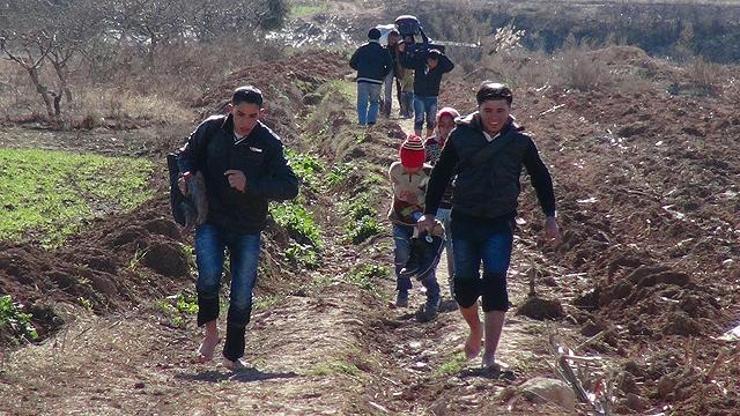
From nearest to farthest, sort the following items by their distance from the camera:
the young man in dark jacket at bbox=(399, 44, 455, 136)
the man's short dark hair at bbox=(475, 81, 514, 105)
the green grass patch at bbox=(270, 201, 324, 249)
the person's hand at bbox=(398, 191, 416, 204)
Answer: the man's short dark hair at bbox=(475, 81, 514, 105), the person's hand at bbox=(398, 191, 416, 204), the green grass patch at bbox=(270, 201, 324, 249), the young man in dark jacket at bbox=(399, 44, 455, 136)

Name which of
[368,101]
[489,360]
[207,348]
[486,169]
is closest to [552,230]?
[486,169]

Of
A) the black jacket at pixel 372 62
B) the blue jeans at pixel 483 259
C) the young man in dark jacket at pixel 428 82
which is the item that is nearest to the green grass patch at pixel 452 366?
the blue jeans at pixel 483 259

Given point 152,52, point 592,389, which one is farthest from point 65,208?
point 152,52

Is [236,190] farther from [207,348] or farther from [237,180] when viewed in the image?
[207,348]

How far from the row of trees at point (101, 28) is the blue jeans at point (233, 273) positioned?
52.6ft

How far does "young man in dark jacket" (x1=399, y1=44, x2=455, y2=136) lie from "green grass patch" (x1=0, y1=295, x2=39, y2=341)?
10.0 meters

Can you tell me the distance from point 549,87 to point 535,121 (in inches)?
285

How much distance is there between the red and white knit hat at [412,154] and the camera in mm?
9578

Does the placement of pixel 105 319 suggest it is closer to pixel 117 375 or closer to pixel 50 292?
pixel 50 292

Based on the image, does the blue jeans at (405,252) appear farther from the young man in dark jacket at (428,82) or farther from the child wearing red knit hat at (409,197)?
the young man in dark jacket at (428,82)

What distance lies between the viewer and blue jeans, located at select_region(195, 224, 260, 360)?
783cm

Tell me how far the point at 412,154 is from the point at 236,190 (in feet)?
7.34

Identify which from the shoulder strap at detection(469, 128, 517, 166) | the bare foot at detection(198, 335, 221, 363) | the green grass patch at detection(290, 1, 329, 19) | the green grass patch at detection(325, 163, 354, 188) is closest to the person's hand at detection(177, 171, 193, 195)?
the bare foot at detection(198, 335, 221, 363)

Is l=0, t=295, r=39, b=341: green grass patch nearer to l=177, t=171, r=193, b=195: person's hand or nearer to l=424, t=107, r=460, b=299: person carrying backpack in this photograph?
l=177, t=171, r=193, b=195: person's hand
